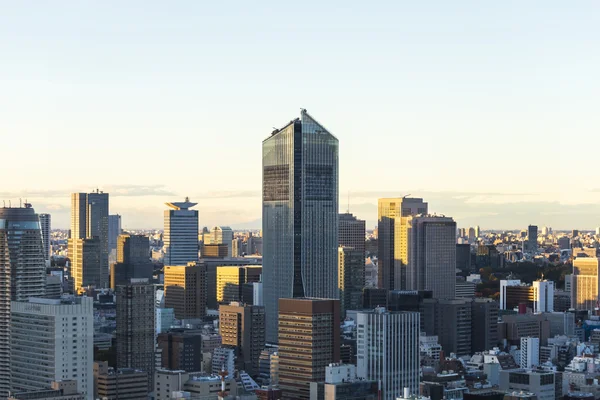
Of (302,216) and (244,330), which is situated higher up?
(302,216)

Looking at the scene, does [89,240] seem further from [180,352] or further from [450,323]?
[180,352]

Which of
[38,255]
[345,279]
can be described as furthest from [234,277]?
[38,255]

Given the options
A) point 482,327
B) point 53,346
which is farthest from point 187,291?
point 53,346

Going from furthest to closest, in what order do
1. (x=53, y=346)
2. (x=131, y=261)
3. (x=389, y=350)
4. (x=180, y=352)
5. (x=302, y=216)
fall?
(x=131, y=261), (x=302, y=216), (x=180, y=352), (x=389, y=350), (x=53, y=346)

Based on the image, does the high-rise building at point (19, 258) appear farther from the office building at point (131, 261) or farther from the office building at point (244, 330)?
the office building at point (131, 261)

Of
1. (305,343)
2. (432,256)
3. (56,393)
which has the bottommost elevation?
(56,393)

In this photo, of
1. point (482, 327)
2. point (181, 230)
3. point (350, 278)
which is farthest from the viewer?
point (181, 230)

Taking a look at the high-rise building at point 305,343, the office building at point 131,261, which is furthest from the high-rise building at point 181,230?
the high-rise building at point 305,343
